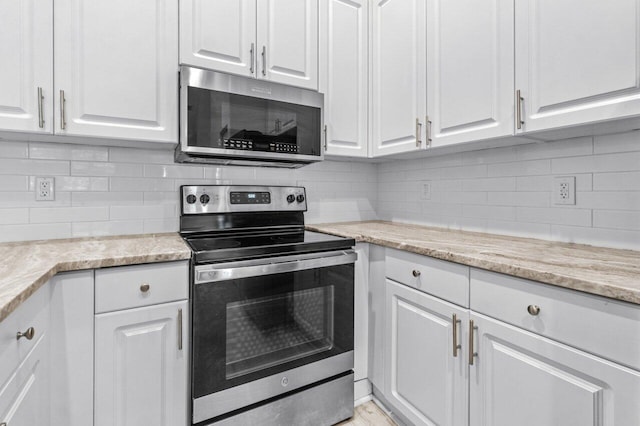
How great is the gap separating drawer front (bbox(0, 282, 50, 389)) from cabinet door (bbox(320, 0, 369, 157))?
1.46 meters

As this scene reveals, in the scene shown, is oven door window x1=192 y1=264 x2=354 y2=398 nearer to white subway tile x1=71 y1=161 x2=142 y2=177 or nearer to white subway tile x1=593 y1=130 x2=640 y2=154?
white subway tile x1=71 y1=161 x2=142 y2=177

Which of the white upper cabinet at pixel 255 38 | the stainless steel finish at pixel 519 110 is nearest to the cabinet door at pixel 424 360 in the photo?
the stainless steel finish at pixel 519 110

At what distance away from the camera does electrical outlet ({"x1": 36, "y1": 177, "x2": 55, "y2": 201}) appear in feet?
5.05

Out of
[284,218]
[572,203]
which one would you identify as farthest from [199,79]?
[572,203]

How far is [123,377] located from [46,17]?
4.62 feet

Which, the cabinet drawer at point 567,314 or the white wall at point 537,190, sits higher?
the white wall at point 537,190

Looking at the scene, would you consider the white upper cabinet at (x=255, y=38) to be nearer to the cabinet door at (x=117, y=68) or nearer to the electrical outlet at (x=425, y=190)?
the cabinet door at (x=117, y=68)

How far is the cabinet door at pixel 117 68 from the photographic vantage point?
133cm

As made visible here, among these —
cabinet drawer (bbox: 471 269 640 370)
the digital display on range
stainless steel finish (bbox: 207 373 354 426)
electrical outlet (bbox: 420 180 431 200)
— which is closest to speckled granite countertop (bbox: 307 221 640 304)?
cabinet drawer (bbox: 471 269 640 370)

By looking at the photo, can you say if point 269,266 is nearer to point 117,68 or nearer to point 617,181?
point 117,68

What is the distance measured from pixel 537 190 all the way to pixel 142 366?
6.06 feet

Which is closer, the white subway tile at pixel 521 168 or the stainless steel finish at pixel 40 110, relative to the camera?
the stainless steel finish at pixel 40 110

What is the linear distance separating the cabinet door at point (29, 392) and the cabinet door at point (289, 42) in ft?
4.73

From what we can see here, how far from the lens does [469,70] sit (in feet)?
4.93
